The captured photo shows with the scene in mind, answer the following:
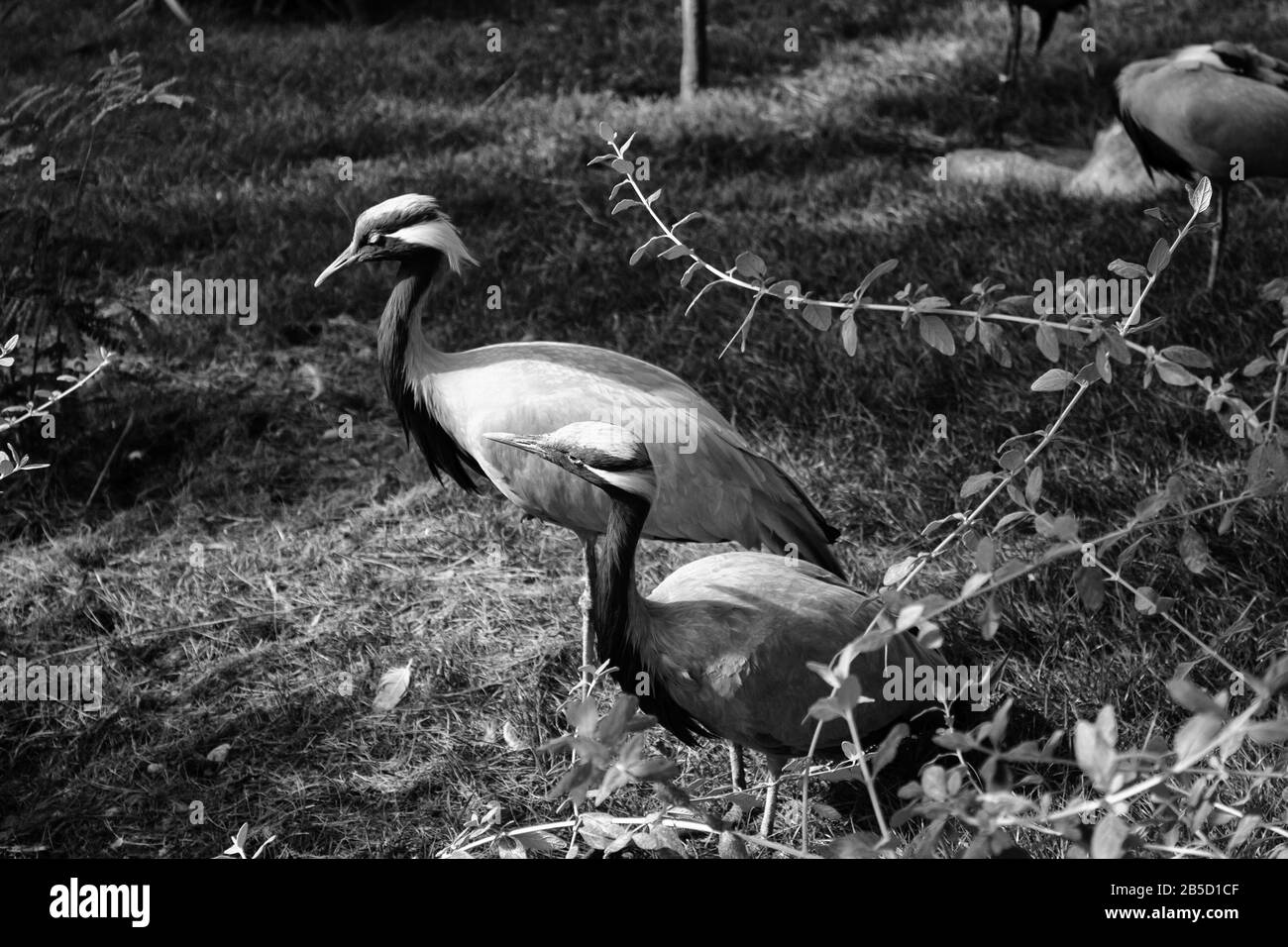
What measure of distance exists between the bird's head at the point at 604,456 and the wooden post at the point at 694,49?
574 cm

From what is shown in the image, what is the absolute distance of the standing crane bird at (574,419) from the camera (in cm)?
425

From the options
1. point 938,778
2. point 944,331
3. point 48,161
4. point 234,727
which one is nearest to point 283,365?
point 48,161

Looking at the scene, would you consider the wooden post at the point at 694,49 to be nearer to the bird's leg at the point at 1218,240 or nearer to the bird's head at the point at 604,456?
the bird's leg at the point at 1218,240

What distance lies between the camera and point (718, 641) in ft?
11.6

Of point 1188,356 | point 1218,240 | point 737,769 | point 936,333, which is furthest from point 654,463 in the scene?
point 1218,240

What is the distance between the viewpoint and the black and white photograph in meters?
2.78

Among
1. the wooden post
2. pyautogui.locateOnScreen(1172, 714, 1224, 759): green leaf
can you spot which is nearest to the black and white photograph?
pyautogui.locateOnScreen(1172, 714, 1224, 759): green leaf

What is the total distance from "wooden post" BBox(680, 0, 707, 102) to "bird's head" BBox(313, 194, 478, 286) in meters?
4.51

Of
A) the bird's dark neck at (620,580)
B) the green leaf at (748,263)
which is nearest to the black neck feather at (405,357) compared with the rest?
the bird's dark neck at (620,580)

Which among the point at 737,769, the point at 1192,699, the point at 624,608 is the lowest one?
the point at 737,769

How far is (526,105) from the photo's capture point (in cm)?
891

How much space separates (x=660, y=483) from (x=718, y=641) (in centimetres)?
80

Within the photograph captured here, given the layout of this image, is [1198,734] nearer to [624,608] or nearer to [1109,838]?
[1109,838]

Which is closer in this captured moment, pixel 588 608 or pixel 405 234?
pixel 588 608
